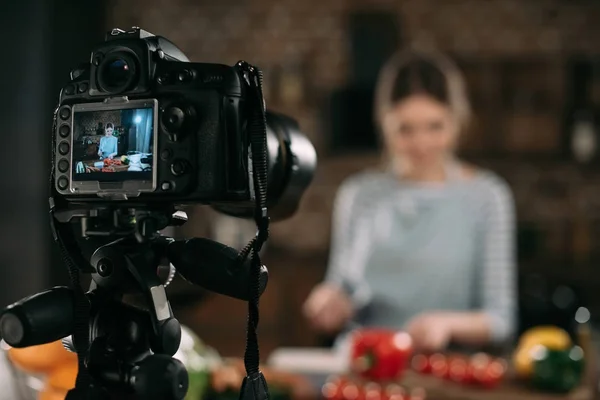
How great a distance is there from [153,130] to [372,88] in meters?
3.72

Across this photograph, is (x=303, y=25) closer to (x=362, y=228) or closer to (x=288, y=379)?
(x=362, y=228)

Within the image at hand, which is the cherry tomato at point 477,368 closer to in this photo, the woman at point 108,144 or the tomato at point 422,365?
the tomato at point 422,365

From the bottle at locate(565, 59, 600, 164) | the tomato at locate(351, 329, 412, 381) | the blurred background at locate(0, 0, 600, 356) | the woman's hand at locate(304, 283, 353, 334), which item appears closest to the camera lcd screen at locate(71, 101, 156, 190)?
the tomato at locate(351, 329, 412, 381)

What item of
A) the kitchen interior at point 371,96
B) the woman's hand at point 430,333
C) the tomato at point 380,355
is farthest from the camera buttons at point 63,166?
the kitchen interior at point 371,96

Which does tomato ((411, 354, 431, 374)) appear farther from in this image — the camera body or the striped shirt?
the camera body

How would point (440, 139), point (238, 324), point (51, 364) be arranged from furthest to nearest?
point (238, 324)
point (440, 139)
point (51, 364)

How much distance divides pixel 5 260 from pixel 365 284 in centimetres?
152

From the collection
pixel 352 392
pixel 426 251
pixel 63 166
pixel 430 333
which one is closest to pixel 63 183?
pixel 63 166

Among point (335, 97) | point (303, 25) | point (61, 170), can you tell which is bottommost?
point (61, 170)

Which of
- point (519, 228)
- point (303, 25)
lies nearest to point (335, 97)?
point (303, 25)

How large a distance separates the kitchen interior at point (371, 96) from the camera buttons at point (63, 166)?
3.24 metres

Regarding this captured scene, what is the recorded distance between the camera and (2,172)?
2.93 metres

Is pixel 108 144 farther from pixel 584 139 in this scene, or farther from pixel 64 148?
pixel 584 139

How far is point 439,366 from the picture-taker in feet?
4.72
